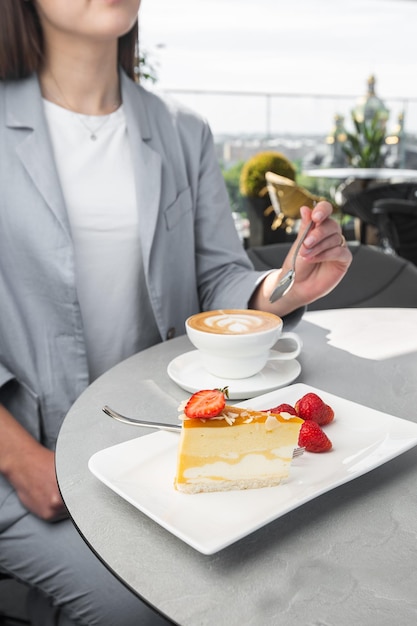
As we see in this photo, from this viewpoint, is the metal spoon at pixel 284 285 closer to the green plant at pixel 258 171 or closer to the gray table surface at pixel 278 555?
the gray table surface at pixel 278 555

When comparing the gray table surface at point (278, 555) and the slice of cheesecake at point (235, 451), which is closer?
the gray table surface at point (278, 555)

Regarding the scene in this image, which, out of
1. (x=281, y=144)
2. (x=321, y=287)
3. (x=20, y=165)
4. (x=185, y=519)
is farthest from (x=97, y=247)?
(x=281, y=144)

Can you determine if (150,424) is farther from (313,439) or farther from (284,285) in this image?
(284,285)

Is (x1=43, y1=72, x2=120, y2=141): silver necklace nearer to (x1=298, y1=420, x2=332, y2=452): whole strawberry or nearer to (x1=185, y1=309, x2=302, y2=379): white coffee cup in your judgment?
(x1=185, y1=309, x2=302, y2=379): white coffee cup

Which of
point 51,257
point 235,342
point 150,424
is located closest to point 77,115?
point 51,257

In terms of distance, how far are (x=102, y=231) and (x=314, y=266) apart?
42cm

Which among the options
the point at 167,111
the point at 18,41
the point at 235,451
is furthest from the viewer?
the point at 167,111

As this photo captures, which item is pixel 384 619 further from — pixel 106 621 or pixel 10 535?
pixel 10 535

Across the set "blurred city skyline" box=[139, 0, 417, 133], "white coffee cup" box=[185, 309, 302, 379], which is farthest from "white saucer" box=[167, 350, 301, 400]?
"blurred city skyline" box=[139, 0, 417, 133]

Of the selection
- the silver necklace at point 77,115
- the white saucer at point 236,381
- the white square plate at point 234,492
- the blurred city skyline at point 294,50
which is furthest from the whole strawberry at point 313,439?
the blurred city skyline at point 294,50

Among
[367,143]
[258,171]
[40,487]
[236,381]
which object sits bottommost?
[367,143]

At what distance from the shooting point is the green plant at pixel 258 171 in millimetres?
4965

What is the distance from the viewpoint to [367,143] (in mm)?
7027

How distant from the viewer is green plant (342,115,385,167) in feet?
22.6
